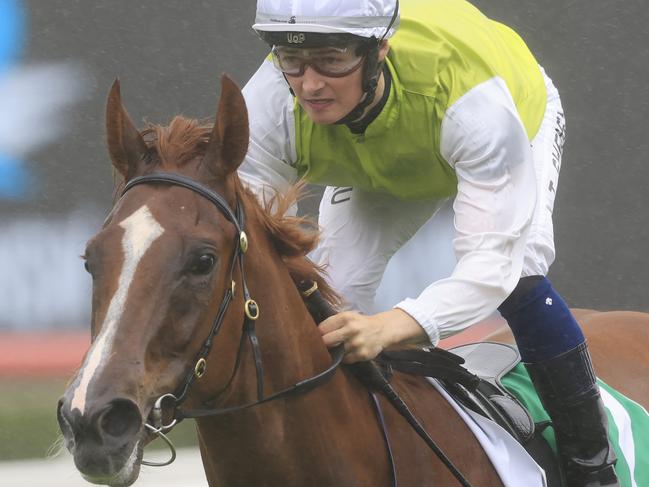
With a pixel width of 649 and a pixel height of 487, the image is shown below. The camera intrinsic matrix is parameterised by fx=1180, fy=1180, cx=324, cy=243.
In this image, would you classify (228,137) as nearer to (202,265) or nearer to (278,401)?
(202,265)

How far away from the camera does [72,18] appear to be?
5.07 meters

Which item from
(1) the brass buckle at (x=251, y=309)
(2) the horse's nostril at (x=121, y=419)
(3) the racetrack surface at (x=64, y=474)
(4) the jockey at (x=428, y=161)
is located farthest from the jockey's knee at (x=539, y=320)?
(3) the racetrack surface at (x=64, y=474)

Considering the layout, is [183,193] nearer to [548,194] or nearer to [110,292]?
[110,292]

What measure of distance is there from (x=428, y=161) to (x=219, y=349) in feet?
2.99

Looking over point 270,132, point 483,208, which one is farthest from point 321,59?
point 483,208

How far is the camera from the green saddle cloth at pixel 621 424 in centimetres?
289

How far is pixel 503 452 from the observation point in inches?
102

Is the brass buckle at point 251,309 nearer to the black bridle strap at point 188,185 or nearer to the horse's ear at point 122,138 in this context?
the black bridle strap at point 188,185

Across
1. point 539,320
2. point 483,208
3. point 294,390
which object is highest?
point 483,208

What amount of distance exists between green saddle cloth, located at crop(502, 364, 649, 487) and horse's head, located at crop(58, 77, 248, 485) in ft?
3.64

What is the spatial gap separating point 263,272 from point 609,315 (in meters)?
1.81

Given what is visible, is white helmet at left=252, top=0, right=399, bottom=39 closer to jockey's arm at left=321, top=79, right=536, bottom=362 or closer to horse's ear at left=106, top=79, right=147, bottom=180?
jockey's arm at left=321, top=79, right=536, bottom=362

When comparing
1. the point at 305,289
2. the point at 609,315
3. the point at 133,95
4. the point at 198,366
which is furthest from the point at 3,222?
the point at 198,366

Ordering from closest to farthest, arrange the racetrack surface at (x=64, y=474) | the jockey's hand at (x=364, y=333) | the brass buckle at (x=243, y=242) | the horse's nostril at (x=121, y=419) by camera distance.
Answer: the horse's nostril at (x=121, y=419), the brass buckle at (x=243, y=242), the jockey's hand at (x=364, y=333), the racetrack surface at (x=64, y=474)
